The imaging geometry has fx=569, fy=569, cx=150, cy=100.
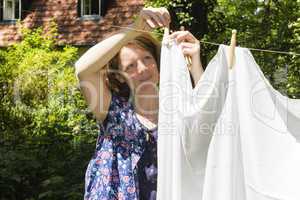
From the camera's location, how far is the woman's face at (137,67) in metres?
2.46

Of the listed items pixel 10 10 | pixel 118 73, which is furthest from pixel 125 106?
pixel 10 10

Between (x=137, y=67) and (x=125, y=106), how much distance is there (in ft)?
0.58

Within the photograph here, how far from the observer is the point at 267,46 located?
9.28 metres

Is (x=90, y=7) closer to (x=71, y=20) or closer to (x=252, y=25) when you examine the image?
(x=71, y=20)

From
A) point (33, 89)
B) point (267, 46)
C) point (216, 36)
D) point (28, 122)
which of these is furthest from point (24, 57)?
point (267, 46)

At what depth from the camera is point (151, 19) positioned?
2432mm

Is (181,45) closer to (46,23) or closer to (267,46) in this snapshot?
(267,46)

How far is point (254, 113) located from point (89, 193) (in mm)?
796

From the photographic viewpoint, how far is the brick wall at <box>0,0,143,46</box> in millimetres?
14484

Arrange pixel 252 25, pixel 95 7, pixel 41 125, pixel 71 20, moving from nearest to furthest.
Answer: pixel 41 125 < pixel 252 25 < pixel 71 20 < pixel 95 7

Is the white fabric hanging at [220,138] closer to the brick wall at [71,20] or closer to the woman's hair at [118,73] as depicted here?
the woman's hair at [118,73]

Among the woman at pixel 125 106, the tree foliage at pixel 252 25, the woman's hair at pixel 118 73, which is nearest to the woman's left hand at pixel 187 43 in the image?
the woman at pixel 125 106

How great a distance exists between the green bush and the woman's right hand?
3.52 metres

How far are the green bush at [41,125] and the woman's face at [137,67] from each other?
3403 mm
